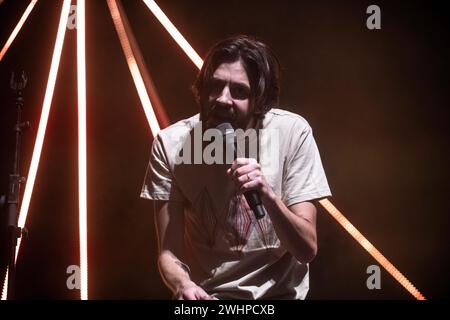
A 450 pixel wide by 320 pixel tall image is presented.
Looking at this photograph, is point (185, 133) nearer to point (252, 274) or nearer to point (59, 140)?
point (252, 274)

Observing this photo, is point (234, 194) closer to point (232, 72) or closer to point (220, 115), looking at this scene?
point (220, 115)

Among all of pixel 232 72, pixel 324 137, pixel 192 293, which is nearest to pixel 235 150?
pixel 232 72

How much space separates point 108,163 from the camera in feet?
7.65

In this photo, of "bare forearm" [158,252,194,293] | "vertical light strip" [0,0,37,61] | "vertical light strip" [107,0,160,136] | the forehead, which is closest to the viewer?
"bare forearm" [158,252,194,293]

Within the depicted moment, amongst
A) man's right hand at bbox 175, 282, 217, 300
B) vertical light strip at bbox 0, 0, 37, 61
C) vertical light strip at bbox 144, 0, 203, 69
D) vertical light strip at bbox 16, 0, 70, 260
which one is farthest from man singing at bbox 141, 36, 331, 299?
vertical light strip at bbox 0, 0, 37, 61

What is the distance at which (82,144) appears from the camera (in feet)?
7.66

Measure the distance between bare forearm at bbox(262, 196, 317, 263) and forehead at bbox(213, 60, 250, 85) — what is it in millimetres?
438

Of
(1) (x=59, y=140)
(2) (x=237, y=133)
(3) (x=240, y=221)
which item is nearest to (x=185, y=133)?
(2) (x=237, y=133)

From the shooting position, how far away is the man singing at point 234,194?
1574 millimetres

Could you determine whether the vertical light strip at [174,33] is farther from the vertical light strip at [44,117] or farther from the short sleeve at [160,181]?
the short sleeve at [160,181]

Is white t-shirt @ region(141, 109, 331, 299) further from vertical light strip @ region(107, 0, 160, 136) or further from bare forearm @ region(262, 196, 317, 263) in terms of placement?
vertical light strip @ region(107, 0, 160, 136)

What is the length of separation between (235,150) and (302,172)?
0.25 metres

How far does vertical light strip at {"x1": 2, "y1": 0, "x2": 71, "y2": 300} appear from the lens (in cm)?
235

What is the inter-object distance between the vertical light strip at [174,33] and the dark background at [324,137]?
24 millimetres
